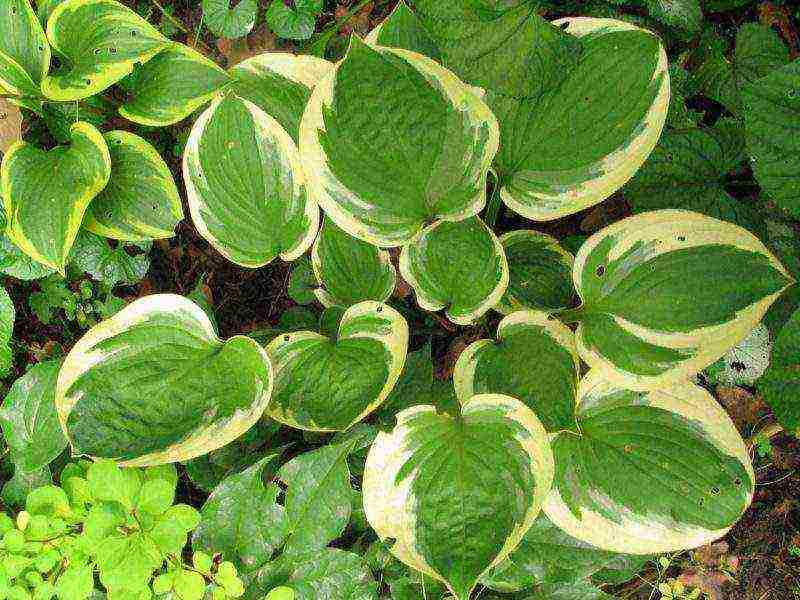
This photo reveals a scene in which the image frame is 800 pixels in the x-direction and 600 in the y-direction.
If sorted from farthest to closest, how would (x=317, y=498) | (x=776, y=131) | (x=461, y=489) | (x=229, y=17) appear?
(x=229, y=17)
(x=317, y=498)
(x=776, y=131)
(x=461, y=489)

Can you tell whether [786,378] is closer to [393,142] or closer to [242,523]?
[393,142]

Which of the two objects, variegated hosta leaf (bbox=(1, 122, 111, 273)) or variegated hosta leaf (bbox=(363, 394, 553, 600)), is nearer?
variegated hosta leaf (bbox=(363, 394, 553, 600))

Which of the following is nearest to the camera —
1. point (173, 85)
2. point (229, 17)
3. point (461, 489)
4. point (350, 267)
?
point (461, 489)

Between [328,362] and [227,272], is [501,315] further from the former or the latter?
[227,272]

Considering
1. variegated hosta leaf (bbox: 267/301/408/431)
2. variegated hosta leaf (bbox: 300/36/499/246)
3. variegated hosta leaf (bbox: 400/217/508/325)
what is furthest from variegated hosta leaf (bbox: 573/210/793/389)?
variegated hosta leaf (bbox: 267/301/408/431)

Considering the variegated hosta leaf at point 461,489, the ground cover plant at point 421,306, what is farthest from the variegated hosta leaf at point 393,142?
the variegated hosta leaf at point 461,489

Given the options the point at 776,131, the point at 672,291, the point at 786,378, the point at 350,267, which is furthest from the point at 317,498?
the point at 776,131

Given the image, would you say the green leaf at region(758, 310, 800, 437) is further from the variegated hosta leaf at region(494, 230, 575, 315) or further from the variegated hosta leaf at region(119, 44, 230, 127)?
the variegated hosta leaf at region(119, 44, 230, 127)
